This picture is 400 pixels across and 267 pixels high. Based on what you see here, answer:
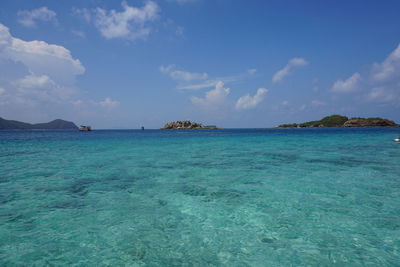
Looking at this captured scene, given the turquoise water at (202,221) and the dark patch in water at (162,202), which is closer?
the turquoise water at (202,221)

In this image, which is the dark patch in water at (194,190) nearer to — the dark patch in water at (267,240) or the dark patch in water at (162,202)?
the dark patch in water at (162,202)

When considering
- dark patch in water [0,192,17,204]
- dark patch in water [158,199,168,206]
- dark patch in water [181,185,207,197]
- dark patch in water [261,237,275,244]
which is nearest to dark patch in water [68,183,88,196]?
Result: dark patch in water [0,192,17,204]

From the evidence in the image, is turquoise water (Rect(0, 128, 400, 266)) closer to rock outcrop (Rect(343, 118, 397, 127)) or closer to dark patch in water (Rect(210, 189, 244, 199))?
dark patch in water (Rect(210, 189, 244, 199))

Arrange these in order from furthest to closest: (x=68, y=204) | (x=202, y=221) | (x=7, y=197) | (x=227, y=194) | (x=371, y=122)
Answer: (x=371, y=122)
(x=227, y=194)
(x=7, y=197)
(x=68, y=204)
(x=202, y=221)

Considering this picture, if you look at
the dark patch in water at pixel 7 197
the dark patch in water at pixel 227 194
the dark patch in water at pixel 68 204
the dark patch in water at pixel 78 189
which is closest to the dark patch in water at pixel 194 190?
the dark patch in water at pixel 227 194

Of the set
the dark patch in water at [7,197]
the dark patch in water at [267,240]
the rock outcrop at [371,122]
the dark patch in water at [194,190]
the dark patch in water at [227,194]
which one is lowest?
the dark patch in water at [194,190]

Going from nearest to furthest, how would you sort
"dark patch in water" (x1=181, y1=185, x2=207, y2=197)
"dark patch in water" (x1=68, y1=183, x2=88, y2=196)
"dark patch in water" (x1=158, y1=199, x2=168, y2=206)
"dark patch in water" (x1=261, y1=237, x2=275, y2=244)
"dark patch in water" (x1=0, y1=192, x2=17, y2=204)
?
"dark patch in water" (x1=261, y1=237, x2=275, y2=244) → "dark patch in water" (x1=158, y1=199, x2=168, y2=206) → "dark patch in water" (x1=0, y1=192, x2=17, y2=204) → "dark patch in water" (x1=181, y1=185, x2=207, y2=197) → "dark patch in water" (x1=68, y1=183, x2=88, y2=196)

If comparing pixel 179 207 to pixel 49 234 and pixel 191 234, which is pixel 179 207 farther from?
pixel 49 234

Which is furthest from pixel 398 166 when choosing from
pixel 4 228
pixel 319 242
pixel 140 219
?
pixel 4 228

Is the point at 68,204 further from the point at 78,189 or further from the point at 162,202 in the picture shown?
the point at 162,202

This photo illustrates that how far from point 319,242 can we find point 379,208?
401 cm

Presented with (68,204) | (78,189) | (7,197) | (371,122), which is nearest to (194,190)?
(68,204)

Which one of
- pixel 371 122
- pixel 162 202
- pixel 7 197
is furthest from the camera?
pixel 371 122

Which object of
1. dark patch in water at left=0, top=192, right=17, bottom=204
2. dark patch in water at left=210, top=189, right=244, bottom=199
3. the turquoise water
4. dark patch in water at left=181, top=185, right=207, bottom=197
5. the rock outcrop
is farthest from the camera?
the rock outcrop
